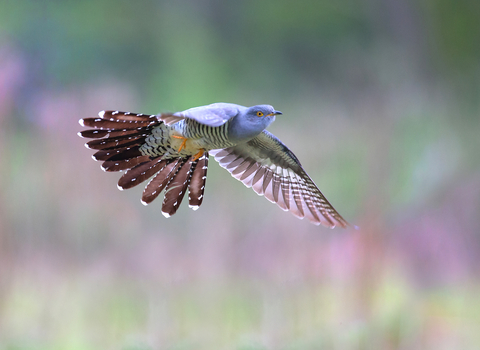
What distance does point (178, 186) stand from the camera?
203 centimetres

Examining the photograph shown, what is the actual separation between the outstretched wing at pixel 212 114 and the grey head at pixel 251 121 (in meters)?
0.03

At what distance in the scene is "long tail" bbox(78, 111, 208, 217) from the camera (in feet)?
5.81

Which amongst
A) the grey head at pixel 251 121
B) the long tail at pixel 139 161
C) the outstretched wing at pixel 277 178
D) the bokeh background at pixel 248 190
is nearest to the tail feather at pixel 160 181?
the long tail at pixel 139 161

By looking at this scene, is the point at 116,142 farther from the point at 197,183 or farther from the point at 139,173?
the point at 197,183

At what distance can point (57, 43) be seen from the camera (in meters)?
3.27

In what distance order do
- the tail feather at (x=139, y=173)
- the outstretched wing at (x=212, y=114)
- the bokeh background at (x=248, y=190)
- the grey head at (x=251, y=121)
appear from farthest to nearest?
the bokeh background at (x=248, y=190) < the tail feather at (x=139, y=173) < the grey head at (x=251, y=121) < the outstretched wing at (x=212, y=114)

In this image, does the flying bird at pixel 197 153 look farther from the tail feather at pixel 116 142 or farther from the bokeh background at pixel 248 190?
the bokeh background at pixel 248 190

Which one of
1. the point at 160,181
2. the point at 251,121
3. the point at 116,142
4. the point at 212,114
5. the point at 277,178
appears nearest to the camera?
the point at 212,114

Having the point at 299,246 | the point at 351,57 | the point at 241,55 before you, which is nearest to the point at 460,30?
the point at 351,57

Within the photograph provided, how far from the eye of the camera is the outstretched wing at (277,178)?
2150 millimetres

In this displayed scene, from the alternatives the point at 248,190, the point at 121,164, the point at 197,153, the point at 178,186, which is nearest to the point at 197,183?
the point at 178,186

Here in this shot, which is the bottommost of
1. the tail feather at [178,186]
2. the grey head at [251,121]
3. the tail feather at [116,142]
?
the tail feather at [178,186]

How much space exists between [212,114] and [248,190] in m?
1.90

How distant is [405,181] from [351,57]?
96 centimetres
